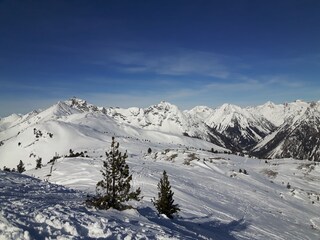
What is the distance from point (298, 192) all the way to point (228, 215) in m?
74.5

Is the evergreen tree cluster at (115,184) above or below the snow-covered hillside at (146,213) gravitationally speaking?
above

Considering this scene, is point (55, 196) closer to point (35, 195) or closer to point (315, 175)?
point (35, 195)

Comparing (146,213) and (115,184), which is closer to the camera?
(115,184)

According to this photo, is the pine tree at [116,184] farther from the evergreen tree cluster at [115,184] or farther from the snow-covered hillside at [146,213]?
the snow-covered hillside at [146,213]

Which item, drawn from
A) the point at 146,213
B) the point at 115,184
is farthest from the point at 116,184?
the point at 146,213

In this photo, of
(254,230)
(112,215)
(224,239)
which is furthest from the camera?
(254,230)

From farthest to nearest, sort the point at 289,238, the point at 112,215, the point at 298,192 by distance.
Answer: the point at 298,192
the point at 289,238
the point at 112,215

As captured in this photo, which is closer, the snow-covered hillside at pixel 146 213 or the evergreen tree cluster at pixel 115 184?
the snow-covered hillside at pixel 146 213

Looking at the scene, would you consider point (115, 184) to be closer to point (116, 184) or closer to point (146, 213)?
point (116, 184)

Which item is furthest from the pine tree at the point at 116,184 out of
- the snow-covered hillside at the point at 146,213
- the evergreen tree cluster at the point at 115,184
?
the snow-covered hillside at the point at 146,213

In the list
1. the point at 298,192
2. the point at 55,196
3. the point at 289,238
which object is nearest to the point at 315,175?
the point at 298,192

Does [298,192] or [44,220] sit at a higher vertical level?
[44,220]

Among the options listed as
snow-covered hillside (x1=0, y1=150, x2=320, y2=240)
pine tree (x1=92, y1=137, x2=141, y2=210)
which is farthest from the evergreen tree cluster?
snow-covered hillside (x1=0, y1=150, x2=320, y2=240)

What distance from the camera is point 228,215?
54188 mm
